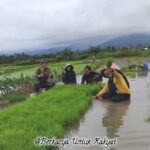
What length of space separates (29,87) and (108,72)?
7.69 m

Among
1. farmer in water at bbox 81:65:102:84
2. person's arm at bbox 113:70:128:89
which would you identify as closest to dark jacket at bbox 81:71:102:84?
farmer in water at bbox 81:65:102:84

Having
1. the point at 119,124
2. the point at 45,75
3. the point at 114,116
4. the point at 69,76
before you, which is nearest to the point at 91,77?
the point at 69,76

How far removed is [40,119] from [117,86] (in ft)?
13.1

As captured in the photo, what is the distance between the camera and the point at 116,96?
1080 cm

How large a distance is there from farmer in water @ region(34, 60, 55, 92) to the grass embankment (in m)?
2.95

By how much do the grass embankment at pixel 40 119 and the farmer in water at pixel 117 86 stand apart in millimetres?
680

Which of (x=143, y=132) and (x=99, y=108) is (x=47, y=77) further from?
(x=143, y=132)

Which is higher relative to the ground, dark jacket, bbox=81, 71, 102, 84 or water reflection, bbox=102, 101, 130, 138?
dark jacket, bbox=81, 71, 102, 84

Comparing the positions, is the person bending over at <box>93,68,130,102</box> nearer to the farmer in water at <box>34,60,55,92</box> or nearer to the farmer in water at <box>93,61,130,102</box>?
the farmer in water at <box>93,61,130,102</box>

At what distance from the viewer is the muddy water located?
6145 millimetres

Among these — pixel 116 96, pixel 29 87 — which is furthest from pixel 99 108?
pixel 29 87

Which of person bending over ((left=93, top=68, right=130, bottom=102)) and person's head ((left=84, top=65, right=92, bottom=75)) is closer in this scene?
person bending over ((left=93, top=68, right=130, bottom=102))

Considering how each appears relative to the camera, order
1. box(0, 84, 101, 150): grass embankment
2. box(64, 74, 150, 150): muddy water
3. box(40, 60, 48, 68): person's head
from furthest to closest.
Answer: box(40, 60, 48, 68): person's head
box(64, 74, 150, 150): muddy water
box(0, 84, 101, 150): grass embankment

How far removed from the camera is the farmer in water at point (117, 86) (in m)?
10.8
